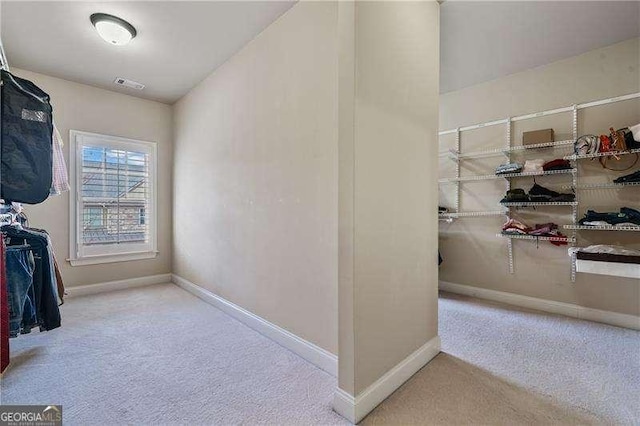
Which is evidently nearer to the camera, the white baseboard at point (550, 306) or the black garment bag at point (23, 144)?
the black garment bag at point (23, 144)

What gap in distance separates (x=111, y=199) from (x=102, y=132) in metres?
0.87

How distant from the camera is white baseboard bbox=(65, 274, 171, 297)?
360cm

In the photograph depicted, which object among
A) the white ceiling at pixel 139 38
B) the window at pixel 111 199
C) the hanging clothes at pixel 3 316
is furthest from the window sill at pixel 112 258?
A: the white ceiling at pixel 139 38

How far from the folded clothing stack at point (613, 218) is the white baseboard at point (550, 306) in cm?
87

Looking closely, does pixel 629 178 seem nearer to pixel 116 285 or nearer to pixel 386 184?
pixel 386 184

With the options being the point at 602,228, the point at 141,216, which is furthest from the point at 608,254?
the point at 141,216

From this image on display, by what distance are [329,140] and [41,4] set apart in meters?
2.47

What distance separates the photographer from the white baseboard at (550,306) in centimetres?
266

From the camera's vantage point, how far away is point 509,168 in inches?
124

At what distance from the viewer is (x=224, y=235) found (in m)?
3.13

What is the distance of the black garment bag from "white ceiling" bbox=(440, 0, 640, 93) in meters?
3.05

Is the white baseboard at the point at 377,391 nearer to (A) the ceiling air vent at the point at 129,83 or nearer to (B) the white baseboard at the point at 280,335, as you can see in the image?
A: (B) the white baseboard at the point at 280,335

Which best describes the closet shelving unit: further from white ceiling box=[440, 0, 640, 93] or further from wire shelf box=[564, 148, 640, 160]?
white ceiling box=[440, 0, 640, 93]

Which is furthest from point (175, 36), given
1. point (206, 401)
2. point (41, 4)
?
point (206, 401)
